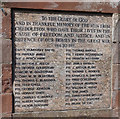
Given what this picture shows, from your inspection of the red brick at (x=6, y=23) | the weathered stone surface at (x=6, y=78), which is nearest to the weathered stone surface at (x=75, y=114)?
the weathered stone surface at (x=6, y=78)

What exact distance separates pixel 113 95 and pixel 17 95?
1777mm

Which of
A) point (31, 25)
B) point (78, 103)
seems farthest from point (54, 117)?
point (31, 25)

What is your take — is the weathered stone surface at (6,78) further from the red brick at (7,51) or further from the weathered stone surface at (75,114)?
the weathered stone surface at (75,114)

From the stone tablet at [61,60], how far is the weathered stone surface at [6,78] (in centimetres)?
10

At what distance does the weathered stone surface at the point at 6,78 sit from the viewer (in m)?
2.69

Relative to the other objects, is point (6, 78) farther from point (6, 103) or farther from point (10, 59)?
point (6, 103)

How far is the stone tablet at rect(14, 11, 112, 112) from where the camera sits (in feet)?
9.04

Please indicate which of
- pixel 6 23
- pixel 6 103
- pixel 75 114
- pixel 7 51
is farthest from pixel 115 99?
pixel 6 23

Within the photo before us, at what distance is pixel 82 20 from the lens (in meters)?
2.86

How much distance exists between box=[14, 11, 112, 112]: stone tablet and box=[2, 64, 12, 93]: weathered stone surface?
0.33 ft

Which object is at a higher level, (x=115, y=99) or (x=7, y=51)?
(x=7, y=51)

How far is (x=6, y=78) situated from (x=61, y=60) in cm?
100

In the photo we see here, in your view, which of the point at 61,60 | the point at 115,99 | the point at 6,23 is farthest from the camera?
the point at 115,99

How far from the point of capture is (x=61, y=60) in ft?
9.34
